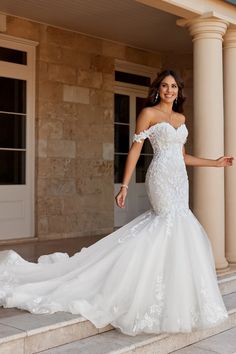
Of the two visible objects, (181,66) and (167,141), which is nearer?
(167,141)

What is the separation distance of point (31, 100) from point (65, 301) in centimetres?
442

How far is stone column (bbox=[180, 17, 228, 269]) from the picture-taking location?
561 centimetres

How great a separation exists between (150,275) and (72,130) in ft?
15.1

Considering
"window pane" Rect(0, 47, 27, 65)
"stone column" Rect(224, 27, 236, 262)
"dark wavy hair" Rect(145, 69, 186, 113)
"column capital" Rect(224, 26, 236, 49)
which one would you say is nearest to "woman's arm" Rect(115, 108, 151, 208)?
"dark wavy hair" Rect(145, 69, 186, 113)

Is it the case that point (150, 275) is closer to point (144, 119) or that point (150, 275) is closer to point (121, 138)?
point (144, 119)

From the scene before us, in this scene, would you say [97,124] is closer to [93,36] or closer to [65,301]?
[93,36]

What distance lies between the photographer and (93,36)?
8.47 metres

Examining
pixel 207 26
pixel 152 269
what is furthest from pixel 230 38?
pixel 152 269

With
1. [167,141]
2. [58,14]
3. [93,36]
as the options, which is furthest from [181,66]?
[167,141]

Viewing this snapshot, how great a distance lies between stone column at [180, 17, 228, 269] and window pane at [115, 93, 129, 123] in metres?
3.49

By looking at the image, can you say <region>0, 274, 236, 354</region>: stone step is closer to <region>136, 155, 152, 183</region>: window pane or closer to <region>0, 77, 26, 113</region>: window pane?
<region>0, 77, 26, 113</region>: window pane

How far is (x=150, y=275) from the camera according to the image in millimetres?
3920

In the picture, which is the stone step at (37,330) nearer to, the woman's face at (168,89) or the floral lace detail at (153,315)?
the floral lace detail at (153,315)

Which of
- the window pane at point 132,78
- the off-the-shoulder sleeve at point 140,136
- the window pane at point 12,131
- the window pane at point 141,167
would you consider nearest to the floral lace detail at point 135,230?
the off-the-shoulder sleeve at point 140,136
